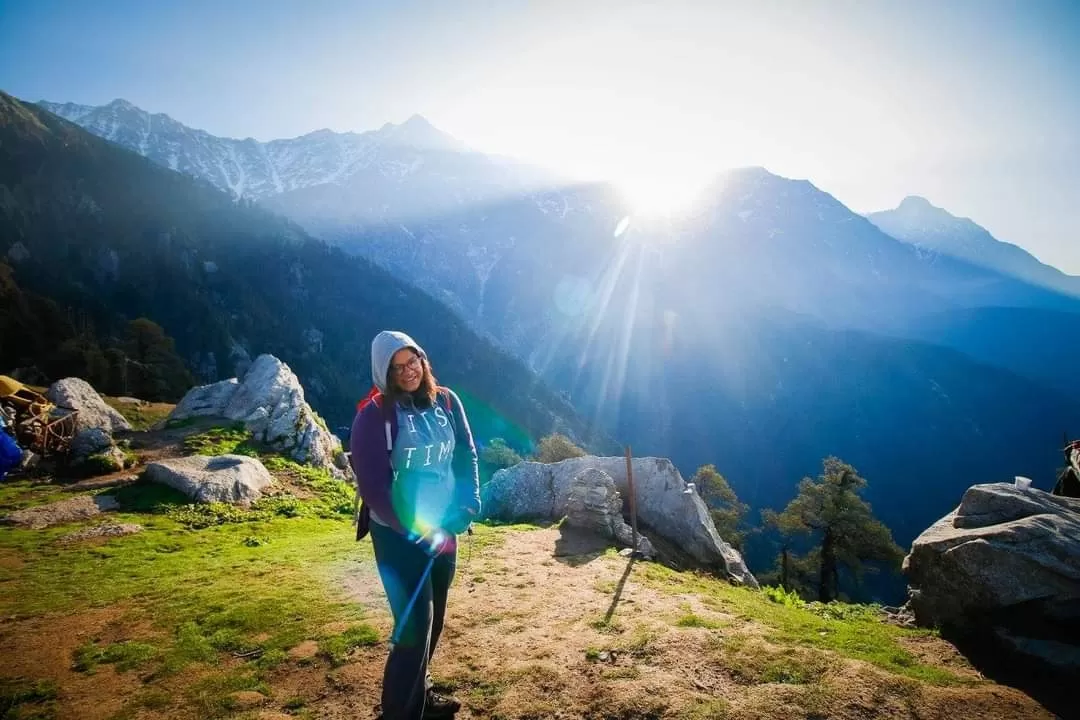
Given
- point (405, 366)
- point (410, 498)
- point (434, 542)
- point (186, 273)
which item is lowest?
point (434, 542)

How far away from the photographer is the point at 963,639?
7941mm

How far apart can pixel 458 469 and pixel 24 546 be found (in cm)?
1488

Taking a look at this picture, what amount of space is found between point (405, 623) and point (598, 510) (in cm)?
1231

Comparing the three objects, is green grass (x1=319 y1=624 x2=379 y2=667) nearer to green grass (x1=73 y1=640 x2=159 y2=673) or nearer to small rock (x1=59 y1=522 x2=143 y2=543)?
green grass (x1=73 y1=640 x2=159 y2=673)

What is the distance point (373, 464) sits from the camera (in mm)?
4453

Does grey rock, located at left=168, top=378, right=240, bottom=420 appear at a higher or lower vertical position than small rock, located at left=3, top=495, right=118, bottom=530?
higher

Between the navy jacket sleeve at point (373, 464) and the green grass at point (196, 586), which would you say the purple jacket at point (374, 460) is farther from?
the green grass at point (196, 586)

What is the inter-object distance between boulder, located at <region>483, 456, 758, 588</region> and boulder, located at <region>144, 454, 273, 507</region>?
9550mm

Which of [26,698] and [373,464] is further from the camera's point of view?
[26,698]

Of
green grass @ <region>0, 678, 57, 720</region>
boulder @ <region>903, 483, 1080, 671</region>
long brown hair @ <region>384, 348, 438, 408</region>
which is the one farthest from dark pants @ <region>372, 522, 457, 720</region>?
boulder @ <region>903, 483, 1080, 671</region>

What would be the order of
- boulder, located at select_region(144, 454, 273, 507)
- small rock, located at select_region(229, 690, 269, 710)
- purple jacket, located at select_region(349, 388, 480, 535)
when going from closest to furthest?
purple jacket, located at select_region(349, 388, 480, 535)
small rock, located at select_region(229, 690, 269, 710)
boulder, located at select_region(144, 454, 273, 507)

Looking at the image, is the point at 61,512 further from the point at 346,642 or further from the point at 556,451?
the point at 556,451

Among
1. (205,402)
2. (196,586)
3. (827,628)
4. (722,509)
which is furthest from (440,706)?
(722,509)

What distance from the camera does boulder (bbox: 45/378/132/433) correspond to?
21.7m
